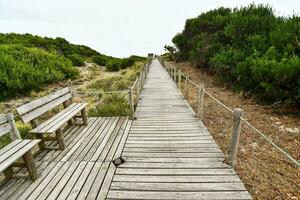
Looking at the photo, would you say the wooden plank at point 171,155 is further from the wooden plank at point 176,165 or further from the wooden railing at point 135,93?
the wooden railing at point 135,93

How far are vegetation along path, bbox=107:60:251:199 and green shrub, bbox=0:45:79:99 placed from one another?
1212cm

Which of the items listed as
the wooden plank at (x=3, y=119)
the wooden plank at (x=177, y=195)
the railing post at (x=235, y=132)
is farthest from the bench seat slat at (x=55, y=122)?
the railing post at (x=235, y=132)

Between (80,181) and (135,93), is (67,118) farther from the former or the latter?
(135,93)

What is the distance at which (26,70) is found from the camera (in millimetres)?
16312

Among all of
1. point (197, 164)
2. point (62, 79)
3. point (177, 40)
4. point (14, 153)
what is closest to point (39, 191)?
point (14, 153)

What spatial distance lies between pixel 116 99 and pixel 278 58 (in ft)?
20.9

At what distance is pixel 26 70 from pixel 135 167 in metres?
14.8

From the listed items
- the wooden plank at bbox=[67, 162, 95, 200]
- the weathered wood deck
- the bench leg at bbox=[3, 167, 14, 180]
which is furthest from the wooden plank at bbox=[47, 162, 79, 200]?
the bench leg at bbox=[3, 167, 14, 180]

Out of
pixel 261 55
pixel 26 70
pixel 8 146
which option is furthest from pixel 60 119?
pixel 26 70

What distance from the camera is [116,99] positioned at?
32.8 feet

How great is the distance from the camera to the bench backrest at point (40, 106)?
464 cm

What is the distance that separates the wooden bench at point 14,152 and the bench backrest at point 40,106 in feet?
0.93

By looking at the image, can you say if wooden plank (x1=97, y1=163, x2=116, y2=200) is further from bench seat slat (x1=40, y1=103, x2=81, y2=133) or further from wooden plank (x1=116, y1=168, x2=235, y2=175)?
bench seat slat (x1=40, y1=103, x2=81, y2=133)

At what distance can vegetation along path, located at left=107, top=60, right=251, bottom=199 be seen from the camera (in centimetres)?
356
